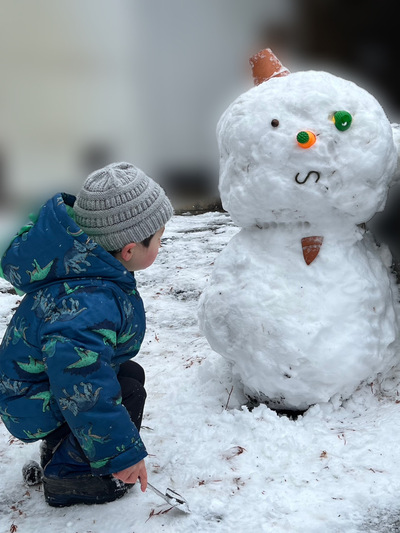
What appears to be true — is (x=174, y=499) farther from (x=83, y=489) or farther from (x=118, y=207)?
(x=118, y=207)

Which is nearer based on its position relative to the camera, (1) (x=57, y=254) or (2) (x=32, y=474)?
(1) (x=57, y=254)

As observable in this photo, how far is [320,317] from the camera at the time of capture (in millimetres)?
1971

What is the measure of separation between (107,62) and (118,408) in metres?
4.84

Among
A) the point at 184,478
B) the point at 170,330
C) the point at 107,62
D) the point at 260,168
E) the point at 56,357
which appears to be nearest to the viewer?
the point at 56,357

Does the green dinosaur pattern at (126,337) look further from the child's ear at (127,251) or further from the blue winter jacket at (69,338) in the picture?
the child's ear at (127,251)

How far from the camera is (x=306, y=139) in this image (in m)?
1.85

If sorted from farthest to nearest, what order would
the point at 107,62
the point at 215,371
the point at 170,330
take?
the point at 107,62 → the point at 170,330 → the point at 215,371

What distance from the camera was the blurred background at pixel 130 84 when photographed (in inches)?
205

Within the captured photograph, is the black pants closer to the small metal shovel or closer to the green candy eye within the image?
the small metal shovel

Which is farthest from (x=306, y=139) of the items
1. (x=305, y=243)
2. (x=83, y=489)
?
(x=83, y=489)

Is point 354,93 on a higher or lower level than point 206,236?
higher

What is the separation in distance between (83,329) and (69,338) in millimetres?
41

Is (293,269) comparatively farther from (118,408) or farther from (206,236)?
(206,236)

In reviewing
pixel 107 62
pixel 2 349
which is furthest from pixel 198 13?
pixel 2 349
